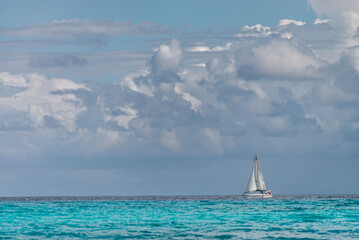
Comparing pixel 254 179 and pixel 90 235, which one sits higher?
pixel 254 179

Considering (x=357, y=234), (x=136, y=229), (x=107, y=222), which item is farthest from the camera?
(x=107, y=222)

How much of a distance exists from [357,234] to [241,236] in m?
10.7

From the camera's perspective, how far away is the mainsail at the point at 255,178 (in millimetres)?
190750

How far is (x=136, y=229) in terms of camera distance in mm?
65312

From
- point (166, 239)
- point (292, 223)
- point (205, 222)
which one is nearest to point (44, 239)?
point (166, 239)

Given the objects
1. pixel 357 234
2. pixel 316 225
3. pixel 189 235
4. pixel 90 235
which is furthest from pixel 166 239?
pixel 316 225

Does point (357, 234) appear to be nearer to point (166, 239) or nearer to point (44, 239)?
point (166, 239)

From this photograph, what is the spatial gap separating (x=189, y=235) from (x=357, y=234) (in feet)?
49.7

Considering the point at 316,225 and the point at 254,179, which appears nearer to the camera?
the point at 316,225

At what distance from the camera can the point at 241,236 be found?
56.2 m

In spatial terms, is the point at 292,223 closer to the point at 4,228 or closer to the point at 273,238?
the point at 273,238

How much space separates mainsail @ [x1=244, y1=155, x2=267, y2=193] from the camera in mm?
190750

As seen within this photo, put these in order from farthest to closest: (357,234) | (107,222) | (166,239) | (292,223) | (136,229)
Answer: (107,222) → (292,223) → (136,229) → (357,234) → (166,239)

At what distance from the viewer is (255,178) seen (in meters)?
Answer: 191
